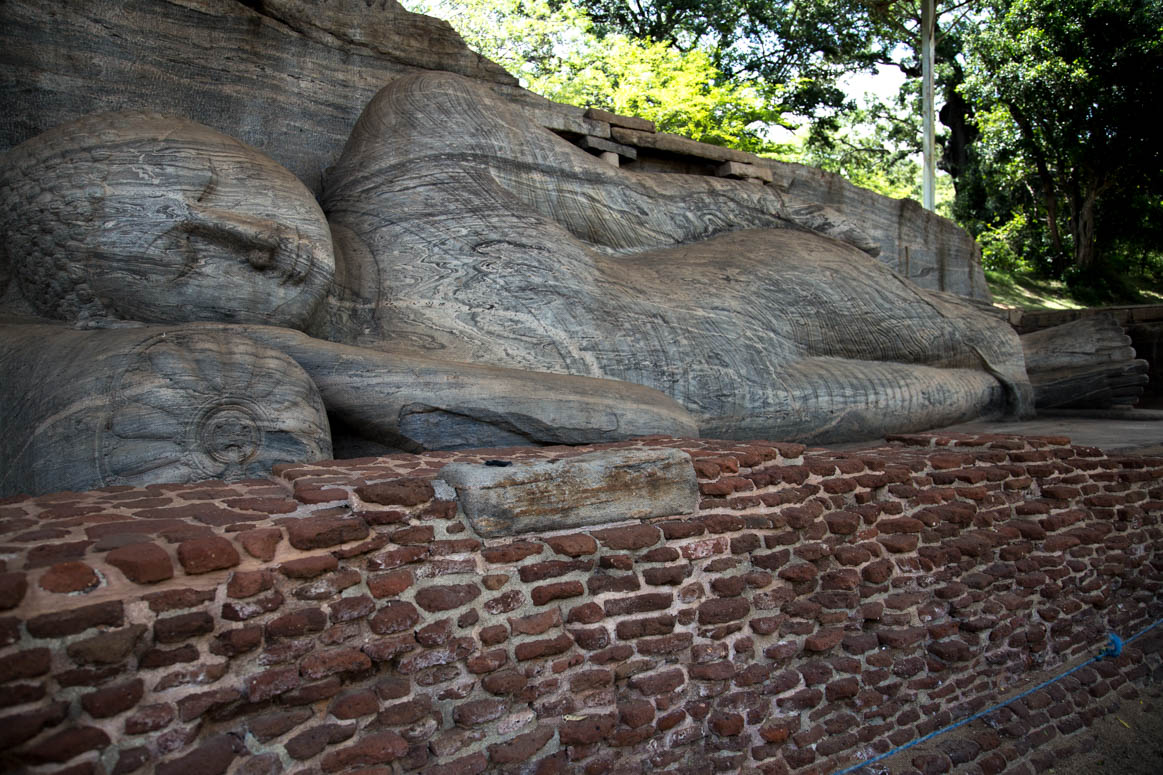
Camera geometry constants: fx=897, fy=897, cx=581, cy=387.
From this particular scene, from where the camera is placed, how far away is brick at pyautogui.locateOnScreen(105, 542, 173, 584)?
190 cm

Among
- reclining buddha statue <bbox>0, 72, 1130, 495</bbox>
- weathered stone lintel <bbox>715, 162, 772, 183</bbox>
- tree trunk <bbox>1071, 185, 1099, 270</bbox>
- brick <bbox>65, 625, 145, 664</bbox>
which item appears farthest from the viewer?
tree trunk <bbox>1071, 185, 1099, 270</bbox>

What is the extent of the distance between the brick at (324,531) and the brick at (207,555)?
0.15 metres

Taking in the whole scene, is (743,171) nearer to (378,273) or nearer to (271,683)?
(378,273)

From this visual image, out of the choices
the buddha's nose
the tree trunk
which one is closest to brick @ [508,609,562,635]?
the buddha's nose

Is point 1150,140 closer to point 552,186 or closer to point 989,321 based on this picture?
point 989,321

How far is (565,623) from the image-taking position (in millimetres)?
2525

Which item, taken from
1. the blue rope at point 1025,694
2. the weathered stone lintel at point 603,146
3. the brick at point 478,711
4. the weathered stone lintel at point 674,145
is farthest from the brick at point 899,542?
the weathered stone lintel at point 674,145

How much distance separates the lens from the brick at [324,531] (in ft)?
7.13

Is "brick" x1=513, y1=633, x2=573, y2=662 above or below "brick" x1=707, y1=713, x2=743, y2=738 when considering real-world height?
above

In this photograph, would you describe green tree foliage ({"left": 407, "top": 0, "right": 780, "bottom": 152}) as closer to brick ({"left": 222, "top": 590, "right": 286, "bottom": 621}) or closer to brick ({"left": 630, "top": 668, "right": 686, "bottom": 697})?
brick ({"left": 630, "top": 668, "right": 686, "bottom": 697})

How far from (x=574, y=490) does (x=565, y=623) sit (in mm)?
380

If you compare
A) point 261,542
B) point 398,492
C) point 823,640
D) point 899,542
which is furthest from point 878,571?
point 261,542

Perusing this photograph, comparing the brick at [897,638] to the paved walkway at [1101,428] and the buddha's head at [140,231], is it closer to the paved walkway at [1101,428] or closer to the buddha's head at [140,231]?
the paved walkway at [1101,428]

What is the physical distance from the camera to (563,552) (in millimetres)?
2566
